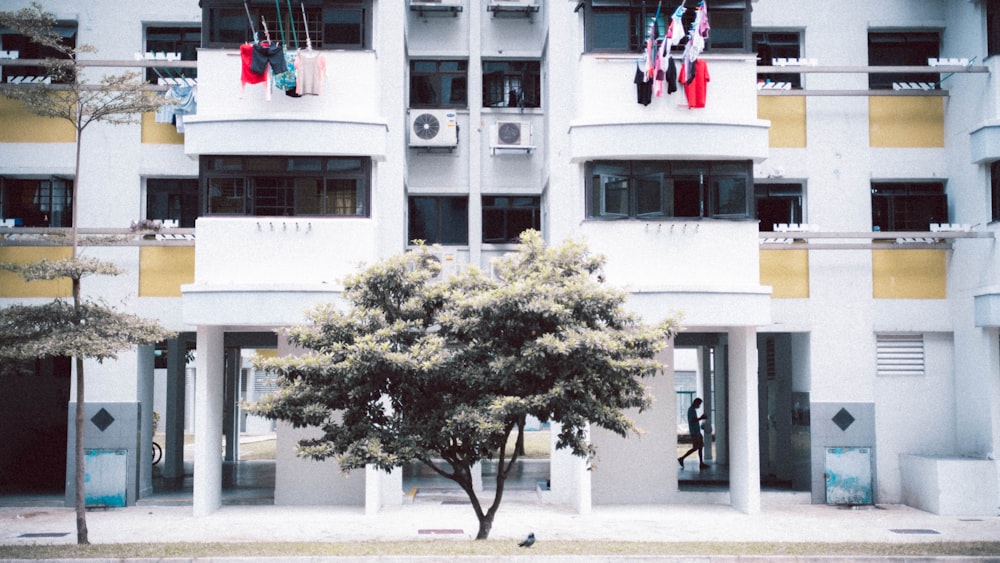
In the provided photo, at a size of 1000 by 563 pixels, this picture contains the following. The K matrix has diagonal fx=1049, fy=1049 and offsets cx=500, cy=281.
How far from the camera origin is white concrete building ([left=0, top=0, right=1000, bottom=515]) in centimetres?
1931

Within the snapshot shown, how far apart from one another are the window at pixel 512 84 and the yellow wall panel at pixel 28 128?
28.7 ft

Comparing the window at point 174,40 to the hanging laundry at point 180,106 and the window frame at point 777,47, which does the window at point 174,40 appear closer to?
the hanging laundry at point 180,106

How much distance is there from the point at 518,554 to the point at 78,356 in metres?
6.90

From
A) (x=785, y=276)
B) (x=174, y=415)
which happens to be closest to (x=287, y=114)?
(x=174, y=415)

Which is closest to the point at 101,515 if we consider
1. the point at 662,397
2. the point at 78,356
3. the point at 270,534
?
the point at 270,534

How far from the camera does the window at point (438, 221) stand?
23.2 meters

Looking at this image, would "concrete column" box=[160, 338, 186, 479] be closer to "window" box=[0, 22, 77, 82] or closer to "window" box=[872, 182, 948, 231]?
"window" box=[0, 22, 77, 82]

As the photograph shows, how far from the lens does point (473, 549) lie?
13.9 metres

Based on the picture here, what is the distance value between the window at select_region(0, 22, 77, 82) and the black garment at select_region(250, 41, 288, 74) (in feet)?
16.5

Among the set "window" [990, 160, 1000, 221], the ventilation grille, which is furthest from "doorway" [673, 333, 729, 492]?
"window" [990, 160, 1000, 221]

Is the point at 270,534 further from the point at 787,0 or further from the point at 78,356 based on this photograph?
the point at 787,0

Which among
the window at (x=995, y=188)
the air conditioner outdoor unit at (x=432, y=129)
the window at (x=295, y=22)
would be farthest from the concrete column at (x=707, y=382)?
the window at (x=295, y=22)

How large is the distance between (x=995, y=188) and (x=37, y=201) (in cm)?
1912

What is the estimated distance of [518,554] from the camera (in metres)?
13.6
